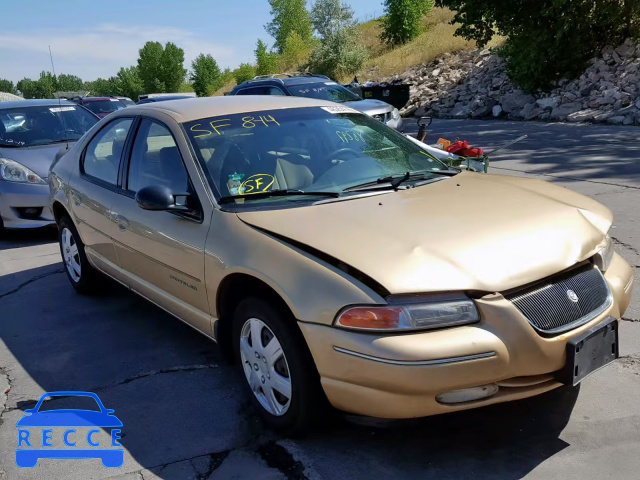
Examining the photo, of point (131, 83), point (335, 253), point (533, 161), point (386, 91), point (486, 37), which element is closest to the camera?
point (335, 253)

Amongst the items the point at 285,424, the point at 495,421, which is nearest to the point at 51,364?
the point at 285,424

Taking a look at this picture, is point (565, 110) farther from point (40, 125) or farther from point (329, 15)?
point (329, 15)

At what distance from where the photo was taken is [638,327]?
13.7 ft

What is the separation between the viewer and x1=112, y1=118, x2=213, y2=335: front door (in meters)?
3.66

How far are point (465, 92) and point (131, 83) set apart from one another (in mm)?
100089

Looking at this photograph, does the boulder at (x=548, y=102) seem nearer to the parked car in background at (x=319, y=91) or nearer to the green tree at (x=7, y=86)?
the parked car in background at (x=319, y=91)

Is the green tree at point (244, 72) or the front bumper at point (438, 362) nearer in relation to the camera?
the front bumper at point (438, 362)

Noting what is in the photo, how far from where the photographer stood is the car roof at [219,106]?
418 cm

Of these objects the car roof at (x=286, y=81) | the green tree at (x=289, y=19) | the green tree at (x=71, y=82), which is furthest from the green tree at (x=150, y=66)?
the car roof at (x=286, y=81)

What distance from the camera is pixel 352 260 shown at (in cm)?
284

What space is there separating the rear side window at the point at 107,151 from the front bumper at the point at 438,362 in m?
2.57

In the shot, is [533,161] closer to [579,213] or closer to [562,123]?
[562,123]

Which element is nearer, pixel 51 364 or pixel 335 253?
pixel 335 253

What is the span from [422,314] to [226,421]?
135 centimetres
